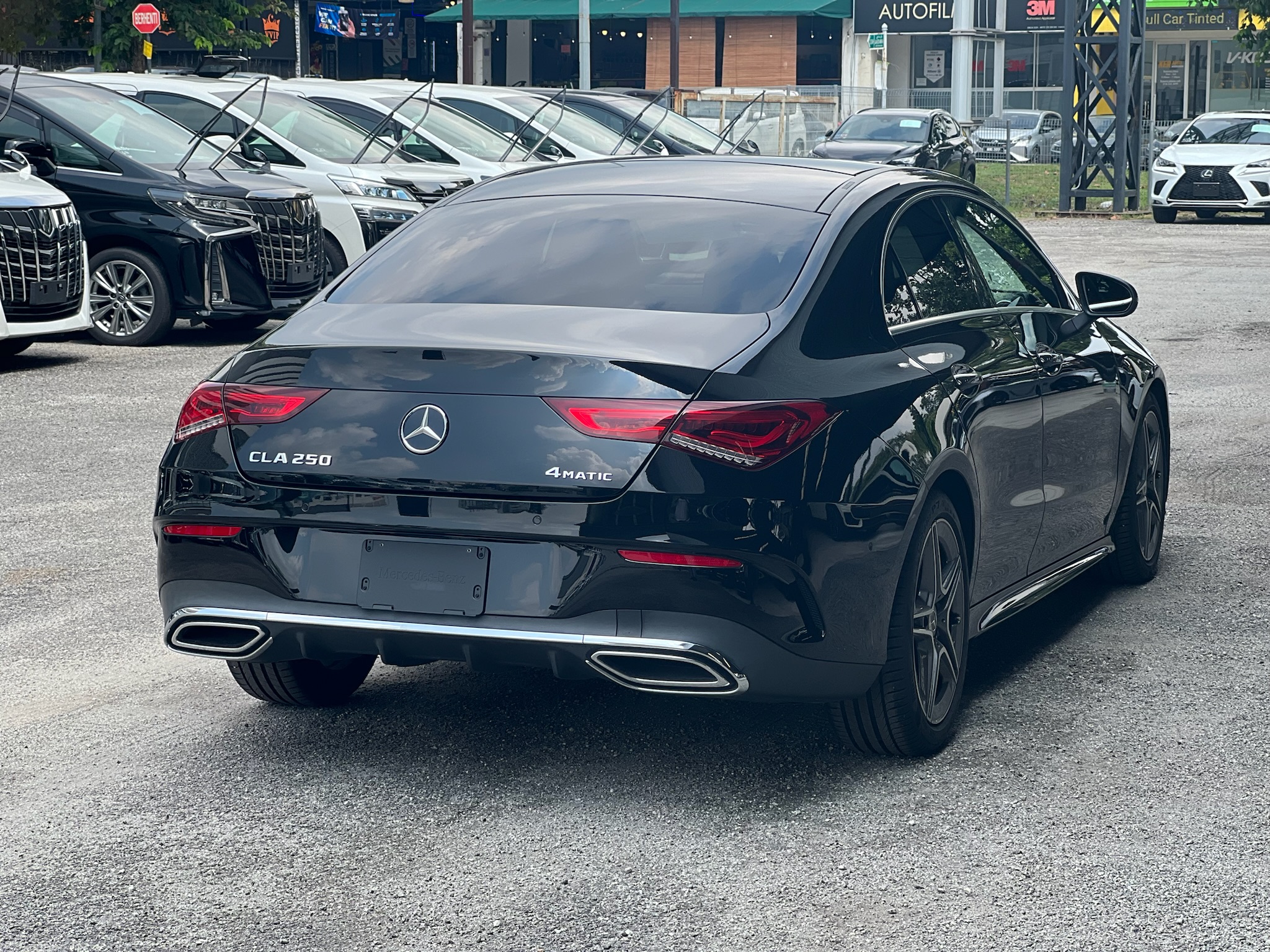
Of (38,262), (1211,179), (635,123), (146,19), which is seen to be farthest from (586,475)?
(146,19)

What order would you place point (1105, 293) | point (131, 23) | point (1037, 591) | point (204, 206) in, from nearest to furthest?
point (1037, 591) < point (1105, 293) < point (204, 206) < point (131, 23)

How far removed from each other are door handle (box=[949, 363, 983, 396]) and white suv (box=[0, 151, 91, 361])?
8.51 m

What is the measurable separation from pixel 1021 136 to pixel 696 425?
4949 cm

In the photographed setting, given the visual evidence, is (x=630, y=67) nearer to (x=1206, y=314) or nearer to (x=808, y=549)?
(x=1206, y=314)

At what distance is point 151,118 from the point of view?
1511cm

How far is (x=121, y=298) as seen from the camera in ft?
45.6

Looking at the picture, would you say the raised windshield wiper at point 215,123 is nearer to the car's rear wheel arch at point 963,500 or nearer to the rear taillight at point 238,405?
the rear taillight at point 238,405

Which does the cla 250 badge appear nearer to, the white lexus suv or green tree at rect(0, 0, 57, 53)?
the white lexus suv

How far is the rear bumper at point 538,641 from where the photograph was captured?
412 cm

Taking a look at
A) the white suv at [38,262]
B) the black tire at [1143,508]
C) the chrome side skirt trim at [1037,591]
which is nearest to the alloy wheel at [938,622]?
the chrome side skirt trim at [1037,591]

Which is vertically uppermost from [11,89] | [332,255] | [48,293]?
[11,89]

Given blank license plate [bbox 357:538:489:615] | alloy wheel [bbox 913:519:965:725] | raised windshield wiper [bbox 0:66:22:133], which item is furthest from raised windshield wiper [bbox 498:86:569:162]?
blank license plate [bbox 357:538:489:615]

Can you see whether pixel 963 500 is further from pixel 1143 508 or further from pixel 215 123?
pixel 215 123

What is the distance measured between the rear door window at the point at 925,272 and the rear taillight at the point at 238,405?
1.51m
